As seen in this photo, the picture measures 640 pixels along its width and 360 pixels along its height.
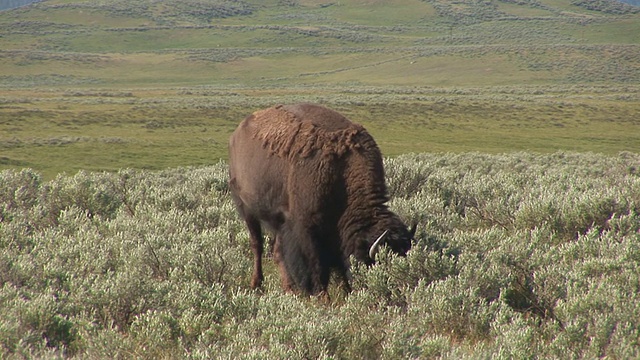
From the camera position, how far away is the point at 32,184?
975 centimetres

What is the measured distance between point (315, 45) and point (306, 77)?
41044 millimetres

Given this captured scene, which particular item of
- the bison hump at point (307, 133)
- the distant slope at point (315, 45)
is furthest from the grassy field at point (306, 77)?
the bison hump at point (307, 133)

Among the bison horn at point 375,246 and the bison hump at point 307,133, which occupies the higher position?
the bison hump at point 307,133

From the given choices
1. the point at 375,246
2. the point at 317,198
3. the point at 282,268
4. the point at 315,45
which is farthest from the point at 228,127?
the point at 315,45

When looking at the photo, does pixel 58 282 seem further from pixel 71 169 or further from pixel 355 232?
pixel 71 169

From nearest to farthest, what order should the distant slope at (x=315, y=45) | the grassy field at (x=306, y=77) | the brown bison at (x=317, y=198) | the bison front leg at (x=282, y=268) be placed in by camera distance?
1. the brown bison at (x=317, y=198)
2. the bison front leg at (x=282, y=268)
3. the grassy field at (x=306, y=77)
4. the distant slope at (x=315, y=45)

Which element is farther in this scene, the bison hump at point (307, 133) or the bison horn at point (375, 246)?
the bison hump at point (307, 133)

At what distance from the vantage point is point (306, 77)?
330ft

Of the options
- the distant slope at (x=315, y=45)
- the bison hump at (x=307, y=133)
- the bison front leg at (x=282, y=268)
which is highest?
the bison hump at (x=307, y=133)

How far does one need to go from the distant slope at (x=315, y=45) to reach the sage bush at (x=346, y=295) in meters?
81.0

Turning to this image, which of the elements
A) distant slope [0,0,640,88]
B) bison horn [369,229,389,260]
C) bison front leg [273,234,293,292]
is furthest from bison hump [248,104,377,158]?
distant slope [0,0,640,88]

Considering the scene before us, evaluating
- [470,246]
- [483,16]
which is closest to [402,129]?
[470,246]

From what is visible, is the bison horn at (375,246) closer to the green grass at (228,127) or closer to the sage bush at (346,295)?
the sage bush at (346,295)

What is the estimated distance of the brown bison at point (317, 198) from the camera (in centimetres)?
557
